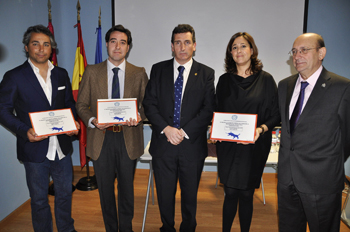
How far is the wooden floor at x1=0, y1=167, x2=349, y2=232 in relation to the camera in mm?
2643

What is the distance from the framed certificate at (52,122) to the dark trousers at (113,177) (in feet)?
1.13

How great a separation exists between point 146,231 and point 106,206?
638 millimetres

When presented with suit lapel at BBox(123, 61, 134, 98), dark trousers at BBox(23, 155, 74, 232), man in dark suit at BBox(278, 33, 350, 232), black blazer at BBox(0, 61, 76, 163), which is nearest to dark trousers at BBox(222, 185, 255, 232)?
man in dark suit at BBox(278, 33, 350, 232)

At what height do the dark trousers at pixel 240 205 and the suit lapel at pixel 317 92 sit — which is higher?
the suit lapel at pixel 317 92

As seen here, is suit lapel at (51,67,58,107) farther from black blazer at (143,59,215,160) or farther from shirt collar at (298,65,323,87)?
shirt collar at (298,65,323,87)

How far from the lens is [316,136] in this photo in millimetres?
1664

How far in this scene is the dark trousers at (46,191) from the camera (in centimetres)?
205

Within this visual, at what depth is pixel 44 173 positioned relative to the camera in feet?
6.91

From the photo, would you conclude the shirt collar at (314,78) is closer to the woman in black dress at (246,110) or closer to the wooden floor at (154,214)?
the woman in black dress at (246,110)

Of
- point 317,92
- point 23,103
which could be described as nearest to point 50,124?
point 23,103

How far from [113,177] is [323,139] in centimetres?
180

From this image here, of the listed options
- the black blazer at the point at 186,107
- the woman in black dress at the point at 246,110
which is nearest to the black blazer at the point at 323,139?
the woman in black dress at the point at 246,110

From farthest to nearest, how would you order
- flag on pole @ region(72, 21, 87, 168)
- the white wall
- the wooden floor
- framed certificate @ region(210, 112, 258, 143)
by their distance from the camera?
the white wall → flag on pole @ region(72, 21, 87, 168) → the wooden floor → framed certificate @ region(210, 112, 258, 143)

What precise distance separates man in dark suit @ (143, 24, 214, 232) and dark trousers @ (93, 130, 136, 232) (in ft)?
0.95
